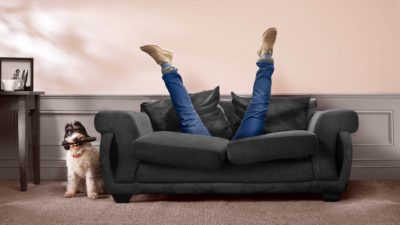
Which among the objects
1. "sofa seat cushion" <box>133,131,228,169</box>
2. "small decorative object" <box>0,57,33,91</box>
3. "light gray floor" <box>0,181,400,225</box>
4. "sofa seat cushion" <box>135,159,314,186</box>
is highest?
"small decorative object" <box>0,57,33,91</box>

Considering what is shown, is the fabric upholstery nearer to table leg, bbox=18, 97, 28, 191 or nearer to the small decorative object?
table leg, bbox=18, 97, 28, 191

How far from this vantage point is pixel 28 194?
3430 millimetres

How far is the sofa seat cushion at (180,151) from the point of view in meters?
2.99

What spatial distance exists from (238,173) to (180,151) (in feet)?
1.19

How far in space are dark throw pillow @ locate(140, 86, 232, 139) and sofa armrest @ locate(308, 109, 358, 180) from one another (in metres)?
0.71

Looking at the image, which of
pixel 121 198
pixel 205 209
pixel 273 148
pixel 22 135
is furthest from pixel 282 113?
pixel 22 135

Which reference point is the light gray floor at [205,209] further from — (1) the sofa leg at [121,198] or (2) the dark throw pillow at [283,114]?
(2) the dark throw pillow at [283,114]

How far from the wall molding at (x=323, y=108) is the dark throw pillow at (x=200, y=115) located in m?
0.48

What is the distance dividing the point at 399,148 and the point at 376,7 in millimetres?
1116

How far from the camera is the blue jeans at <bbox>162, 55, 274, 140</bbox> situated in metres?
3.34

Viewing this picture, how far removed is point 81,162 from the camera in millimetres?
3242

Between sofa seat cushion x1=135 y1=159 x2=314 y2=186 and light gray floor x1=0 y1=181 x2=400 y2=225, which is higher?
sofa seat cushion x1=135 y1=159 x2=314 y2=186

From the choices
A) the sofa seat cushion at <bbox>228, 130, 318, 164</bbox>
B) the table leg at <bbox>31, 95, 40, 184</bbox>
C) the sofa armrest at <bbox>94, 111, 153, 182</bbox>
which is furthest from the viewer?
the table leg at <bbox>31, 95, 40, 184</bbox>

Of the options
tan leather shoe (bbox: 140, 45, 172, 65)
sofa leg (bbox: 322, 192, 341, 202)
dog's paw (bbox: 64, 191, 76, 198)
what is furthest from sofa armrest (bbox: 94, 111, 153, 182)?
A: sofa leg (bbox: 322, 192, 341, 202)
